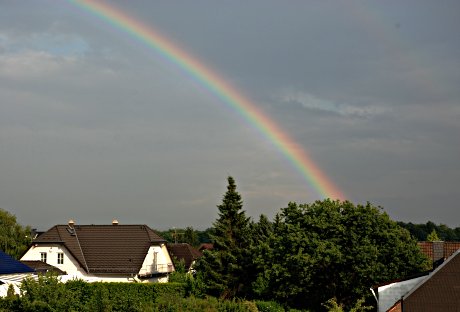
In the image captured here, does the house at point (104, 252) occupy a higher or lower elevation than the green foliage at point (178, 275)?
higher

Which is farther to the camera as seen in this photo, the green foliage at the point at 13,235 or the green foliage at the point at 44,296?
the green foliage at the point at 13,235

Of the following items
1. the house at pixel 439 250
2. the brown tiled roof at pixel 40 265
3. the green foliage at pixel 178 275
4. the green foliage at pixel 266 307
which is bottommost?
the green foliage at pixel 266 307

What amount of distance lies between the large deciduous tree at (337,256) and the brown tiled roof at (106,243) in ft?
75.8

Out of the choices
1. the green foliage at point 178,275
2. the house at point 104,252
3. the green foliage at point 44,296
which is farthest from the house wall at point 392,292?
the house at point 104,252

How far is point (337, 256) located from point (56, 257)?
113 ft

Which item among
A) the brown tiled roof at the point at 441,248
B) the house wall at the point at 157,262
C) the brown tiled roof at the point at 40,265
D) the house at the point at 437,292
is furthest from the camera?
the house wall at the point at 157,262

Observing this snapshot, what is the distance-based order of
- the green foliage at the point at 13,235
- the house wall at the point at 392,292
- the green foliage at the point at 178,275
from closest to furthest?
1. the house wall at the point at 392,292
2. the green foliage at the point at 178,275
3. the green foliage at the point at 13,235

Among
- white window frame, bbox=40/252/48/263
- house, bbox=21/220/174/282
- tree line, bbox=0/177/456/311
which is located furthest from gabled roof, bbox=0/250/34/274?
white window frame, bbox=40/252/48/263

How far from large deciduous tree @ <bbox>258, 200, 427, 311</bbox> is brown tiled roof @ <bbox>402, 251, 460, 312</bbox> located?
213 inches

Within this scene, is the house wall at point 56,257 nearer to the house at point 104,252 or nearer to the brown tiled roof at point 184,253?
the house at point 104,252

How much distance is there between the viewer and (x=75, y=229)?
6294cm

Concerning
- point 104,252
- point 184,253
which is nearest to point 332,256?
point 104,252

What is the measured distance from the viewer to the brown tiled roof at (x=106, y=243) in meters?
57.9

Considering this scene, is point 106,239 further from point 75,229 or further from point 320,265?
point 320,265
